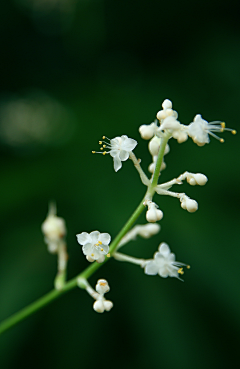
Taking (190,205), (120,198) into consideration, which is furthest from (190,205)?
(120,198)

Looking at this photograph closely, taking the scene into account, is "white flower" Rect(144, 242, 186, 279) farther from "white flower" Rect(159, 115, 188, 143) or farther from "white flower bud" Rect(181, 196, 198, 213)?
"white flower" Rect(159, 115, 188, 143)

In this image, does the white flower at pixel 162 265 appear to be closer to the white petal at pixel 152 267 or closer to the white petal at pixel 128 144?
the white petal at pixel 152 267

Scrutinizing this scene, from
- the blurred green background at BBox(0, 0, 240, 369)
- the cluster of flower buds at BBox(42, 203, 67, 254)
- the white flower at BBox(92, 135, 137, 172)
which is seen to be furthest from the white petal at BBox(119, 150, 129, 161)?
the blurred green background at BBox(0, 0, 240, 369)

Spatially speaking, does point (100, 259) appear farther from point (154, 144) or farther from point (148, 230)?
point (154, 144)

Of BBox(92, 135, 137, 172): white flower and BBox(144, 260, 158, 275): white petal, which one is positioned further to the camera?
BBox(144, 260, 158, 275): white petal

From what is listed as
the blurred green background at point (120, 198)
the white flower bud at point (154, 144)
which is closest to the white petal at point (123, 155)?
the white flower bud at point (154, 144)

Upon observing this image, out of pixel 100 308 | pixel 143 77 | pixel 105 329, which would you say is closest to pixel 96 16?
pixel 143 77
